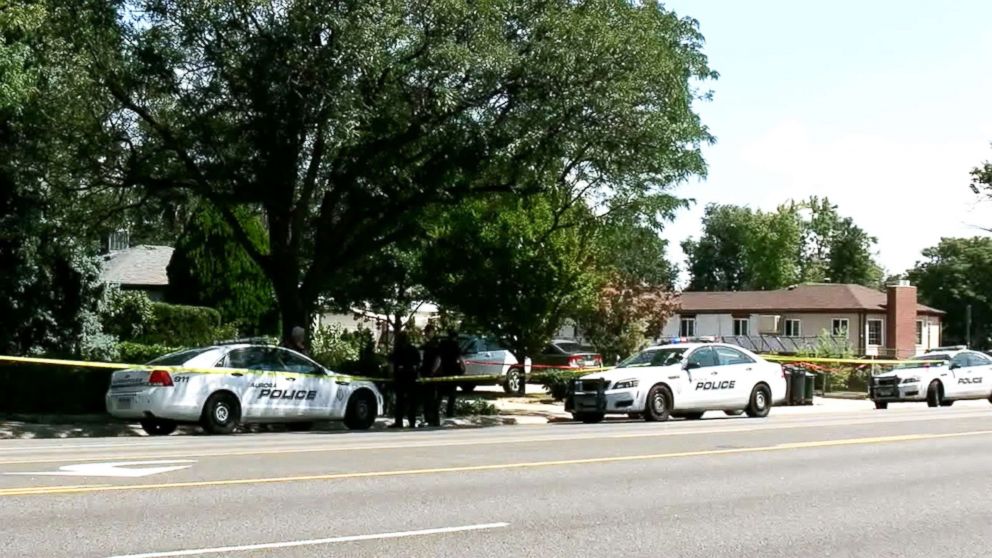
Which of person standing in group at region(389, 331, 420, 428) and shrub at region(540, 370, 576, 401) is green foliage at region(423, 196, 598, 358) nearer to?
shrub at region(540, 370, 576, 401)

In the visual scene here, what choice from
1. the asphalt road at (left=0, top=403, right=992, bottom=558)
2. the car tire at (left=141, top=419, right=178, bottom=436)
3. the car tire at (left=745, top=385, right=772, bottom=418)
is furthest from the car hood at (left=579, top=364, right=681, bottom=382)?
the car tire at (left=141, top=419, right=178, bottom=436)

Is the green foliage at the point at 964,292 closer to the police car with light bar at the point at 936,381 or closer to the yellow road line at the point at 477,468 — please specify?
the police car with light bar at the point at 936,381

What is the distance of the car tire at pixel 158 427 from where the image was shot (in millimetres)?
19641

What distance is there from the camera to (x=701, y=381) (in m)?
23.3

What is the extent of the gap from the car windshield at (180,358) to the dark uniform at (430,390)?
5.14 metres

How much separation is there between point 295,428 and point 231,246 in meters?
20.6

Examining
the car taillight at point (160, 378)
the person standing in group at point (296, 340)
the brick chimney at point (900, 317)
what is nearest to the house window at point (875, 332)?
the brick chimney at point (900, 317)

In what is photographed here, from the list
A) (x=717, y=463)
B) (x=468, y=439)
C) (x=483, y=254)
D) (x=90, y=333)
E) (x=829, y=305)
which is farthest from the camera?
(x=829, y=305)

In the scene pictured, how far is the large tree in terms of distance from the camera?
784 inches

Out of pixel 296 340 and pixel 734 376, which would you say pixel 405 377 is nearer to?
pixel 296 340

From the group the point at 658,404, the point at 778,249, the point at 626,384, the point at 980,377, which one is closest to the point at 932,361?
the point at 980,377

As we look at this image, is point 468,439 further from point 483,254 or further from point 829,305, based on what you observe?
point 829,305

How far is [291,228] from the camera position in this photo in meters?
23.7

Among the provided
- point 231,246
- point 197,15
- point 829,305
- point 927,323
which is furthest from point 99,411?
point 927,323
